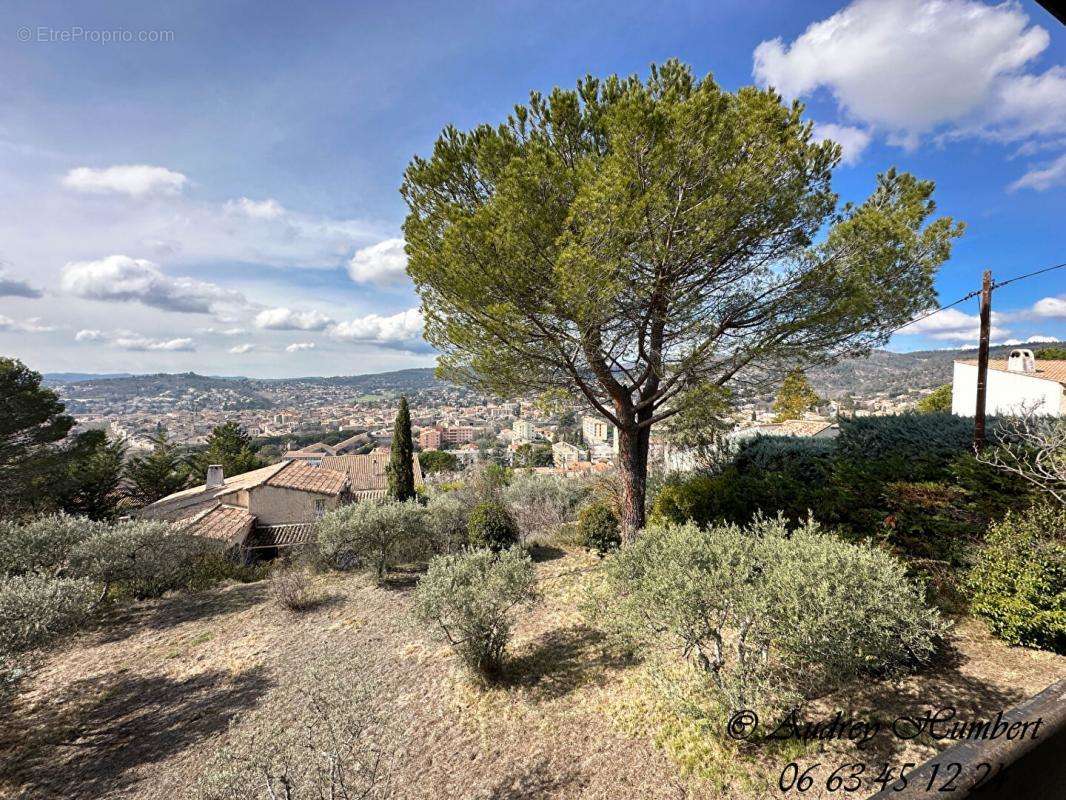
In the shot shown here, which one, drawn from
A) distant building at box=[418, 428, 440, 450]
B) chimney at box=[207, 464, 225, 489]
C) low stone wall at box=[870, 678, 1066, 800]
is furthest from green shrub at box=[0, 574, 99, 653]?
distant building at box=[418, 428, 440, 450]

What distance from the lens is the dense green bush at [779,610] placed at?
129 inches

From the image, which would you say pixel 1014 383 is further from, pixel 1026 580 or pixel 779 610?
pixel 779 610

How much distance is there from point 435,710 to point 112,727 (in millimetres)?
3458

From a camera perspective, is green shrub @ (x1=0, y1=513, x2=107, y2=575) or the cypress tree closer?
green shrub @ (x1=0, y1=513, x2=107, y2=575)

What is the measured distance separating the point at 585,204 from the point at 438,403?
16595 cm

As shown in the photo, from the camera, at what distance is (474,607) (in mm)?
4738

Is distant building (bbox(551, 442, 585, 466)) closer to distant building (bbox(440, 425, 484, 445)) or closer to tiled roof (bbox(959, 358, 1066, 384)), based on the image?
distant building (bbox(440, 425, 484, 445))

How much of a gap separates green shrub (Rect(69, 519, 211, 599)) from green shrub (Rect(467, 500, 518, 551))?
579 centimetres

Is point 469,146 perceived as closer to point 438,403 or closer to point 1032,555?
point 1032,555

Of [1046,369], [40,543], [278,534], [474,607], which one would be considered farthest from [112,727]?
[1046,369]

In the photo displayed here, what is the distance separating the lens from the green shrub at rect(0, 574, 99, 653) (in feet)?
15.4

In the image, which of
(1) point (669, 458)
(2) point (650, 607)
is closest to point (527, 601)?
(2) point (650, 607)

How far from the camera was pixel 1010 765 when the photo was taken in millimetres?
604

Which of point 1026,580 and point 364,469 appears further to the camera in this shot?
A: point 364,469
